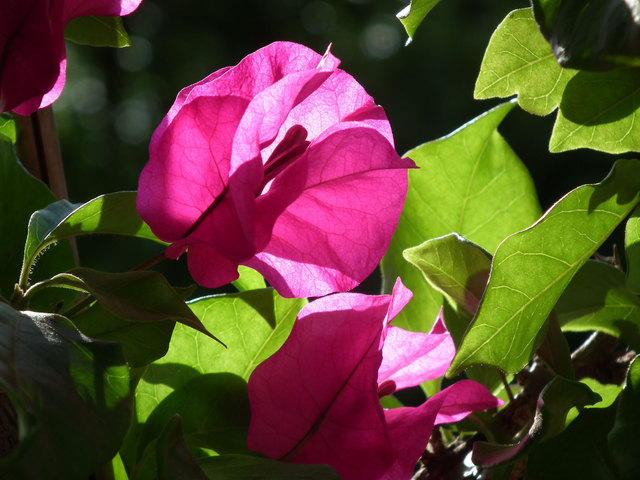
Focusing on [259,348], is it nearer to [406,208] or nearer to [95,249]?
[406,208]

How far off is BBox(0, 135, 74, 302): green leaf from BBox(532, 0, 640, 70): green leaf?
0.18m

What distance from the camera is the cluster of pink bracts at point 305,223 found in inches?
8.5

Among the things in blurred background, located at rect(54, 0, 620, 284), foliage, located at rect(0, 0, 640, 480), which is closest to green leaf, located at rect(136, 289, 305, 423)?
foliage, located at rect(0, 0, 640, 480)

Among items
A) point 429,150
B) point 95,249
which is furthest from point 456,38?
point 429,150

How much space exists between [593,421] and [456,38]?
3.57 m

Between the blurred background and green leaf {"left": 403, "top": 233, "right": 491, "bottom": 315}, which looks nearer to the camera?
green leaf {"left": 403, "top": 233, "right": 491, "bottom": 315}

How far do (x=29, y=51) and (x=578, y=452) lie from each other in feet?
0.64

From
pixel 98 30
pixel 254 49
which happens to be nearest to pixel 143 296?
pixel 98 30

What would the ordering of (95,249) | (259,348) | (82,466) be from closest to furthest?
(82,466), (259,348), (95,249)

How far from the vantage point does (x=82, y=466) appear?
0.15 meters

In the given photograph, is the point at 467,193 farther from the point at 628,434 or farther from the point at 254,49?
the point at 254,49

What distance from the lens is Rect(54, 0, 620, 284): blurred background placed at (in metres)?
3.33

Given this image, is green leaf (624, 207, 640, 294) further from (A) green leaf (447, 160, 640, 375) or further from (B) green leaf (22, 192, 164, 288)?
(B) green leaf (22, 192, 164, 288)

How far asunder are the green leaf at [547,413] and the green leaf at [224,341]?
8cm
